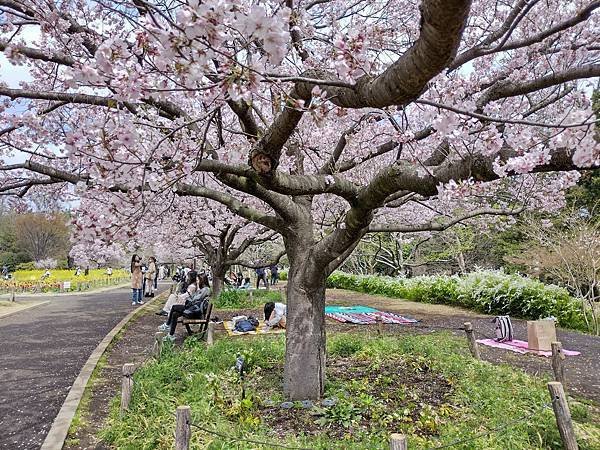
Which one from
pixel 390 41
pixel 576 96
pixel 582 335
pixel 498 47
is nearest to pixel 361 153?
pixel 390 41

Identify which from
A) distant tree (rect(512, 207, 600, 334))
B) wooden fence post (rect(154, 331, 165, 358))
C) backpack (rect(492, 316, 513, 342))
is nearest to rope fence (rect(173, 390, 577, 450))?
wooden fence post (rect(154, 331, 165, 358))

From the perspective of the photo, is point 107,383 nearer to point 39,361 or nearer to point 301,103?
point 39,361

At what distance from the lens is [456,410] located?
4617 millimetres

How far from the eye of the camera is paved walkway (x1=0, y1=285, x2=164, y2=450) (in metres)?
4.77

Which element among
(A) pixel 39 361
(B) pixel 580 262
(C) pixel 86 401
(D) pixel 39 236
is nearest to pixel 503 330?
(B) pixel 580 262

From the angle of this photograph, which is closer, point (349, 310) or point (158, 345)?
point (158, 345)

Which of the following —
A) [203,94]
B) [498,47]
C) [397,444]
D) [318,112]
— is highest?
[498,47]

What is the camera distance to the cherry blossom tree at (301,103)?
201 centimetres

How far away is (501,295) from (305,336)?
944cm

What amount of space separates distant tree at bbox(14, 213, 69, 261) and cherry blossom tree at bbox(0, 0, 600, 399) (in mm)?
34491

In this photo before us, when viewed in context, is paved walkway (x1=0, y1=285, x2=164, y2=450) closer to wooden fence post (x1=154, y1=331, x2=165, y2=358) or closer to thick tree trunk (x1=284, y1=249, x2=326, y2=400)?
wooden fence post (x1=154, y1=331, x2=165, y2=358)

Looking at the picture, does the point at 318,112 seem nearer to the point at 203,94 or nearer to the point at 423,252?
the point at 203,94

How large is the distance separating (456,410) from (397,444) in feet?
7.78

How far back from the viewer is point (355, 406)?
4.75 meters
